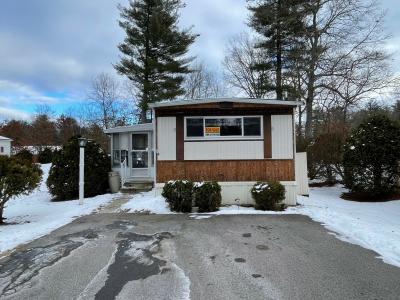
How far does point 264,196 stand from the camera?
409 inches

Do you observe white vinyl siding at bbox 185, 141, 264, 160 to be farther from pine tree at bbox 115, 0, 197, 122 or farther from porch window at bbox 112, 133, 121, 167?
pine tree at bbox 115, 0, 197, 122

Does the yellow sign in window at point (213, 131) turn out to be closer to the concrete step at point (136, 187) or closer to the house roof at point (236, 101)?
the house roof at point (236, 101)

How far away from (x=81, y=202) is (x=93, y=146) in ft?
11.5

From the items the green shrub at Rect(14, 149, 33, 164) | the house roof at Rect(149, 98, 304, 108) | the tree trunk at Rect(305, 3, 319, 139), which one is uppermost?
the tree trunk at Rect(305, 3, 319, 139)

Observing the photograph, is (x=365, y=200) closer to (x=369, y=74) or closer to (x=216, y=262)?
(x=216, y=262)

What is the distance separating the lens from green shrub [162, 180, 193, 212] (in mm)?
10320

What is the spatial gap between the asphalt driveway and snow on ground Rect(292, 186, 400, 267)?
0.37m

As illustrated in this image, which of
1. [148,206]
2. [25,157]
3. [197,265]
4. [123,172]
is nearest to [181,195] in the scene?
[148,206]

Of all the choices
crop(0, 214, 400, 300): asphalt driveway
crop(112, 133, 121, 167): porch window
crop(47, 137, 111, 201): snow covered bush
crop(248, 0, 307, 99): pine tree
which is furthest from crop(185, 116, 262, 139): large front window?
crop(248, 0, 307, 99): pine tree

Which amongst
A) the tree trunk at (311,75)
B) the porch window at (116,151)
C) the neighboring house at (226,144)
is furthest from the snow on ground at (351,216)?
the tree trunk at (311,75)

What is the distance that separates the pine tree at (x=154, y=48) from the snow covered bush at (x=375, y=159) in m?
14.4

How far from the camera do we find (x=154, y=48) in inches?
1016

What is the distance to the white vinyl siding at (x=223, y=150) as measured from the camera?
11.6m

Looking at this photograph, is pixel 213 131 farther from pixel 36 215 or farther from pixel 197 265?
pixel 197 265
